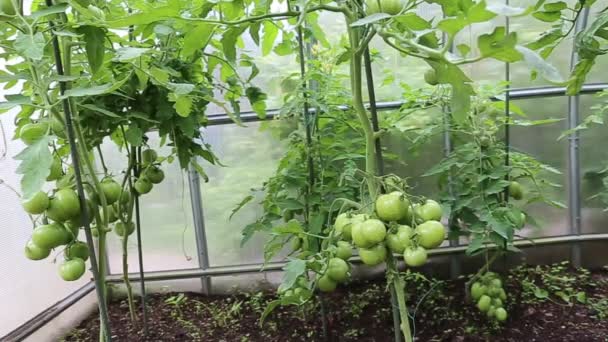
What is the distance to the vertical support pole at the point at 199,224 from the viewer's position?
2332 mm

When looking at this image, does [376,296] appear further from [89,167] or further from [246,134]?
[89,167]

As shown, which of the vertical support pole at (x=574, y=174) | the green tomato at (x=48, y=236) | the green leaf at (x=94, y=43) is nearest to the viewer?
the green leaf at (x=94, y=43)

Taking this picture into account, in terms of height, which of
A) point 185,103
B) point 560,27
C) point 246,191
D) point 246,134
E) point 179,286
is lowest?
point 179,286

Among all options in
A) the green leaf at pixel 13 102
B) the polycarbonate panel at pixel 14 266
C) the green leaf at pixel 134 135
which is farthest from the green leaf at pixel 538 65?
the polycarbonate panel at pixel 14 266

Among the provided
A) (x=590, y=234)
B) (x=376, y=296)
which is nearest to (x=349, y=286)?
(x=376, y=296)

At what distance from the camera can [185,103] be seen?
94cm

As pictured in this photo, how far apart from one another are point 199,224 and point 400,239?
1660 mm

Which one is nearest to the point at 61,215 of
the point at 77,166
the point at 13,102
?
the point at 77,166

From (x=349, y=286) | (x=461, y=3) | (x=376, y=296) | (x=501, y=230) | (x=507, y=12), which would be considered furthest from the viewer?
(x=349, y=286)

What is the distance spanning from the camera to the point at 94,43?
0.84 m

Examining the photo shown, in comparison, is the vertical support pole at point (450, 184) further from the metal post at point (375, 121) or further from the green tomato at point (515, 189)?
the metal post at point (375, 121)

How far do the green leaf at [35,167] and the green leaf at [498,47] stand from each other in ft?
2.08

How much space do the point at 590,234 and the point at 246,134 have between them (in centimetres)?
183

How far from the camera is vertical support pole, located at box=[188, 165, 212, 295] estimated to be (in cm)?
233
